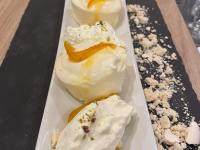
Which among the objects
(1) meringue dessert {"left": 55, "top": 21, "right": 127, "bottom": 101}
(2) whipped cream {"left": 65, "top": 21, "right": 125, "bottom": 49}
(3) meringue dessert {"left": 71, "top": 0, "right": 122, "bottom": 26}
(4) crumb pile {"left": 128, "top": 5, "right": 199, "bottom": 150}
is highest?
(3) meringue dessert {"left": 71, "top": 0, "right": 122, "bottom": 26}

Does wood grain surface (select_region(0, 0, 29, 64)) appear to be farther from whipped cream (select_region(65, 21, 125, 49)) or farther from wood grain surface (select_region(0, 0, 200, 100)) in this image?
whipped cream (select_region(65, 21, 125, 49))

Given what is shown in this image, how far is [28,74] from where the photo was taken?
3.91ft

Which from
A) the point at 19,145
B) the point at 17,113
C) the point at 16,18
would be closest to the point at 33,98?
the point at 17,113

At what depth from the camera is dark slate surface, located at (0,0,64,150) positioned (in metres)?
1.01

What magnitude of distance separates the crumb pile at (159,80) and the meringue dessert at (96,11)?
5.7 inches

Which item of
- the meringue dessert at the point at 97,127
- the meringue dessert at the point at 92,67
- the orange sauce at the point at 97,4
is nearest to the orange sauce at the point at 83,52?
the meringue dessert at the point at 92,67

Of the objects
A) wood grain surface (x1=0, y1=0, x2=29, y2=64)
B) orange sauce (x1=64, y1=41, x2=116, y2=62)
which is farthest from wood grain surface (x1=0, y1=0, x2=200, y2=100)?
orange sauce (x1=64, y1=41, x2=116, y2=62)

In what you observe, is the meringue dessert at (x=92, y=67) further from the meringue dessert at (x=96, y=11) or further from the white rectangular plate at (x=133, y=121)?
the meringue dessert at (x=96, y=11)

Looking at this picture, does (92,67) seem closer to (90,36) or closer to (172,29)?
(90,36)

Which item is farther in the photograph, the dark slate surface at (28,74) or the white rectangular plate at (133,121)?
the dark slate surface at (28,74)

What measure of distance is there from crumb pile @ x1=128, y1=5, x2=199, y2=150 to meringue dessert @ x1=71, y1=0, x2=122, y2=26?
0.47ft

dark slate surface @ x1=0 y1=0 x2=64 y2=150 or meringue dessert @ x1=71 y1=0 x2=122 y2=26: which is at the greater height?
meringue dessert @ x1=71 y1=0 x2=122 y2=26

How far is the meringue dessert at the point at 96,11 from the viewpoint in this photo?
127 cm

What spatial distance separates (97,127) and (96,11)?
560mm
